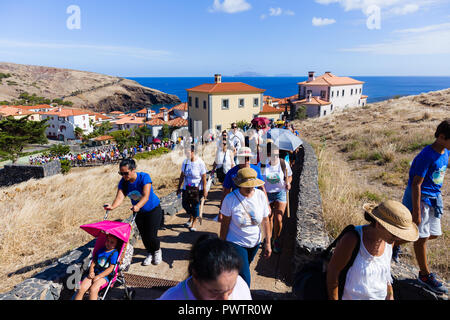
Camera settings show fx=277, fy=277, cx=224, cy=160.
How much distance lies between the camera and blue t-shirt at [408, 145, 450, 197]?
10.1 ft

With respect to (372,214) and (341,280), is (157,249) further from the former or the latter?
(372,214)

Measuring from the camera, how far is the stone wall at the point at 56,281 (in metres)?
3.05

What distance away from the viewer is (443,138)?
2980mm

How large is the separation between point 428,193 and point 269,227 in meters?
1.86

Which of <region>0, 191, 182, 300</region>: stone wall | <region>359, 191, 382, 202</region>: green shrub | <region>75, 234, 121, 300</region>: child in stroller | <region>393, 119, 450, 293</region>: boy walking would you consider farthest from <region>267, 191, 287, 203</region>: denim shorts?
<region>359, 191, 382, 202</region>: green shrub

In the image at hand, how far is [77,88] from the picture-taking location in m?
136

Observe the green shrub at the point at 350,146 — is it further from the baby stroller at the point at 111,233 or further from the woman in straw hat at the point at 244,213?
the baby stroller at the point at 111,233

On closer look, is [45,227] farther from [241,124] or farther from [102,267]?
[241,124]

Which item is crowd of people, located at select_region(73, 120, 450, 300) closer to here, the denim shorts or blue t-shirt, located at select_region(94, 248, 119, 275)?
the denim shorts

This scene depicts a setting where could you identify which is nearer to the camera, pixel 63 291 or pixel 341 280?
pixel 341 280

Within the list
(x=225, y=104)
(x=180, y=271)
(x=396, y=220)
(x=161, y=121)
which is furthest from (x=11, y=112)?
(x=396, y=220)
